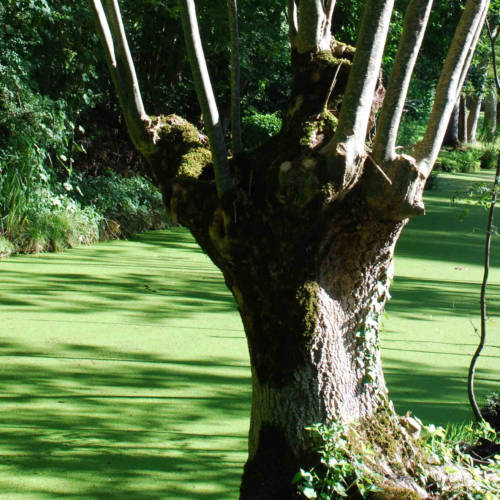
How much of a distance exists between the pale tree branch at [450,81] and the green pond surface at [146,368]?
1.29 m

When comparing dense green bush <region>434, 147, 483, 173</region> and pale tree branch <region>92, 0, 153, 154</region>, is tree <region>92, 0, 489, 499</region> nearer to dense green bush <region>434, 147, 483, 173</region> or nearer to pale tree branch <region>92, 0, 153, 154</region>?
pale tree branch <region>92, 0, 153, 154</region>

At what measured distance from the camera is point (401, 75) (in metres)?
1.82

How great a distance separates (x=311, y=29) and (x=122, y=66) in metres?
0.55

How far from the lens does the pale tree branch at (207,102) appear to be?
192 cm

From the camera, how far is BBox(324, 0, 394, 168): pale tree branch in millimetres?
1777

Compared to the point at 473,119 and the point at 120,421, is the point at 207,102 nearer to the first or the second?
the point at 120,421

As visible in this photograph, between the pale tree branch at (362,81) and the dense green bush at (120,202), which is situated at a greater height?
the pale tree branch at (362,81)

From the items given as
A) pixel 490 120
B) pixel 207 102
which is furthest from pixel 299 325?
pixel 490 120

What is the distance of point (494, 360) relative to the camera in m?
4.25

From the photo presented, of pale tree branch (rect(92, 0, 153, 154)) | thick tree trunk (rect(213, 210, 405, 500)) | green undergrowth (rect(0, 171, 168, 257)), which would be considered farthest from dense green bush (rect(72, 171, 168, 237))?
thick tree trunk (rect(213, 210, 405, 500))

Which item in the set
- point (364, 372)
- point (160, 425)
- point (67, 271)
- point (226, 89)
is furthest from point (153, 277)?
point (226, 89)

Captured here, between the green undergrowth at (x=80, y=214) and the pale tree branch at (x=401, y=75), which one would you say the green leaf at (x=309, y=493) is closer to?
the pale tree branch at (x=401, y=75)

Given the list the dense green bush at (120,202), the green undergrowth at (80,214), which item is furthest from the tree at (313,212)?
the dense green bush at (120,202)

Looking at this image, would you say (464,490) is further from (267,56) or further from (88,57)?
(267,56)
